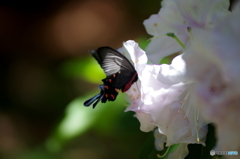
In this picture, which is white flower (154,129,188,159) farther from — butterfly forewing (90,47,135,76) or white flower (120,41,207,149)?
butterfly forewing (90,47,135,76)

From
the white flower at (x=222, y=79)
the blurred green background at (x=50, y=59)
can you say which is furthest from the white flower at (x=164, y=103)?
the blurred green background at (x=50, y=59)

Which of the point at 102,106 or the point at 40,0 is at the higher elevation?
the point at 40,0

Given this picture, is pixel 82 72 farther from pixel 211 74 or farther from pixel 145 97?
pixel 211 74

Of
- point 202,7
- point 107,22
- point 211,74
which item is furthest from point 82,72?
point 107,22

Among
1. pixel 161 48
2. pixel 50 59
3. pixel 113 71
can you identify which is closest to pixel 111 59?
pixel 113 71

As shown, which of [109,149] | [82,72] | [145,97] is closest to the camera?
[145,97]

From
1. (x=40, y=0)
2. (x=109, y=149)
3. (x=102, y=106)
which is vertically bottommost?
(x=109, y=149)

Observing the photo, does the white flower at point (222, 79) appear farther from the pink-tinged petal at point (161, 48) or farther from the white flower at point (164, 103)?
the pink-tinged petal at point (161, 48)

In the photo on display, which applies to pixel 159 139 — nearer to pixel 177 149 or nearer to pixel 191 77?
pixel 177 149
